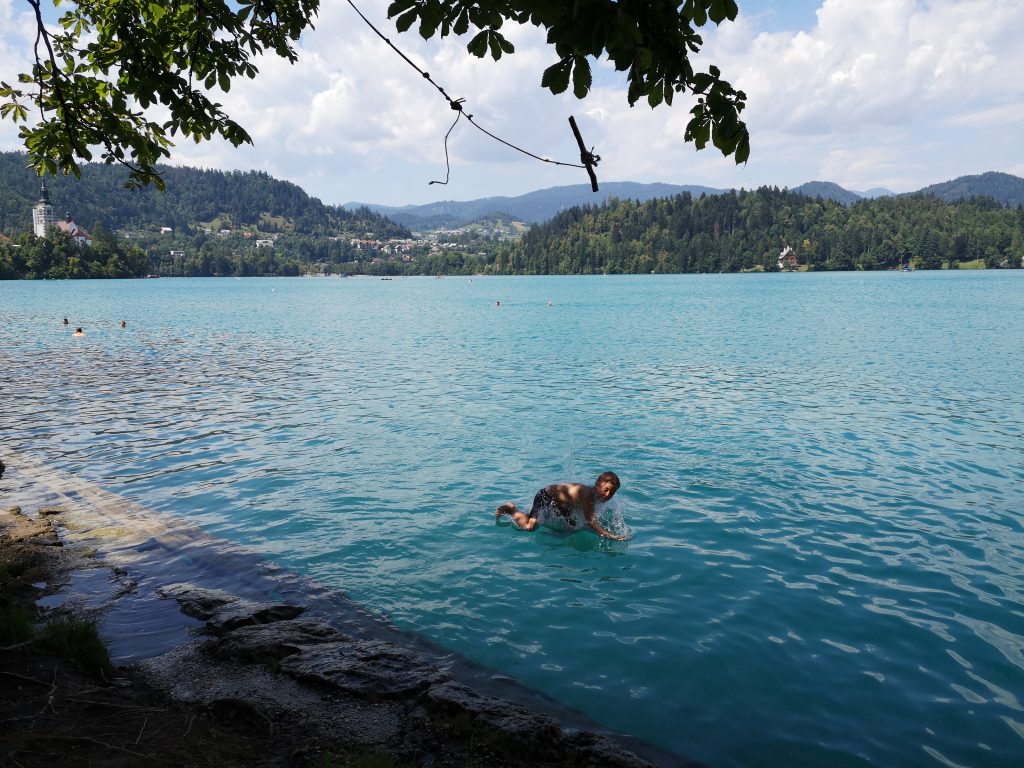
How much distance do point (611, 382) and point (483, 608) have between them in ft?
71.3

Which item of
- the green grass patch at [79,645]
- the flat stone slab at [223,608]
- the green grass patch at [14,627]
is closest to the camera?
the green grass patch at [79,645]

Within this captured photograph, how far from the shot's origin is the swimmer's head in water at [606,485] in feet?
40.1

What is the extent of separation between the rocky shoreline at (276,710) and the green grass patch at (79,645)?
5.0 inches

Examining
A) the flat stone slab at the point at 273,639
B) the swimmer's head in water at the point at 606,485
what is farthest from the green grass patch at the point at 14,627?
the swimmer's head in water at the point at 606,485

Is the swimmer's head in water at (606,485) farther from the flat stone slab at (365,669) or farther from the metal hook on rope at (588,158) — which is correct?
the metal hook on rope at (588,158)

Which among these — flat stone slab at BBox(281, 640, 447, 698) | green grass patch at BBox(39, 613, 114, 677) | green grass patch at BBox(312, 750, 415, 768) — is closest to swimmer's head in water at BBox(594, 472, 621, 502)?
flat stone slab at BBox(281, 640, 447, 698)

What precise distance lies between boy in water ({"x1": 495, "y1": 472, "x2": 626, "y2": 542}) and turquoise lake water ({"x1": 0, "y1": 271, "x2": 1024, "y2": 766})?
37 cm

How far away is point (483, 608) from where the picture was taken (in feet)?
33.9

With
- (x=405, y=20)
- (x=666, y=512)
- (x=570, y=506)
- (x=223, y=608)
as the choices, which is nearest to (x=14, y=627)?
(x=223, y=608)

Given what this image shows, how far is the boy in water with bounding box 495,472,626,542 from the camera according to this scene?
12.5 metres

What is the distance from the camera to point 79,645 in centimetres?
743

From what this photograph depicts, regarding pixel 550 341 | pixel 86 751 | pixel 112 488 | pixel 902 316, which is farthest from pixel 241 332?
pixel 902 316

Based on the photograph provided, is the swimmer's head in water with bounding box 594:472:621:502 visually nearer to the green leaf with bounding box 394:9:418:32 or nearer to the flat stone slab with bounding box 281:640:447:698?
the flat stone slab with bounding box 281:640:447:698

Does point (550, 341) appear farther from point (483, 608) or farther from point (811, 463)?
point (483, 608)
